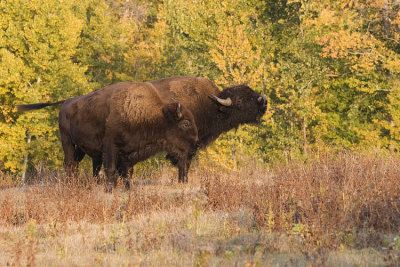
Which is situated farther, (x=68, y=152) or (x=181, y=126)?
(x=68, y=152)

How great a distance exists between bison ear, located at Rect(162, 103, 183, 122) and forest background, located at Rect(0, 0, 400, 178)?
9.32m

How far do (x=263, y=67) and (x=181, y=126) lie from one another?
12.9m

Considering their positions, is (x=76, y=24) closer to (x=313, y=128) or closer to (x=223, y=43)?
(x=223, y=43)

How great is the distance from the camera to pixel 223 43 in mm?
20438

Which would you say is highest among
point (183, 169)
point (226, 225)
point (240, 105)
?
point (240, 105)

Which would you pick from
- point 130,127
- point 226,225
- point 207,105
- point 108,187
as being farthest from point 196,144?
point 226,225

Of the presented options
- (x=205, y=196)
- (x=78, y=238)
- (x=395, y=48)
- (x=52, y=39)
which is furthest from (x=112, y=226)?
(x=52, y=39)

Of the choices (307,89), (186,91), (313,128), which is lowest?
(313,128)

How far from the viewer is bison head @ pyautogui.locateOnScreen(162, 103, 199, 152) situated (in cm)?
988

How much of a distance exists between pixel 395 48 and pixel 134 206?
19.4 meters

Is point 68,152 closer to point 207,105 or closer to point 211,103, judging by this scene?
point 207,105

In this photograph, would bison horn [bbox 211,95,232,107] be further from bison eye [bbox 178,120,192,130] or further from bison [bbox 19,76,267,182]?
bison eye [bbox 178,120,192,130]

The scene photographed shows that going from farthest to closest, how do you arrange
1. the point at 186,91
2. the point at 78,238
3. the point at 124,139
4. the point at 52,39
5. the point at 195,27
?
the point at 52,39, the point at 195,27, the point at 186,91, the point at 124,139, the point at 78,238

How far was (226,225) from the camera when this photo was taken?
6.08 m
